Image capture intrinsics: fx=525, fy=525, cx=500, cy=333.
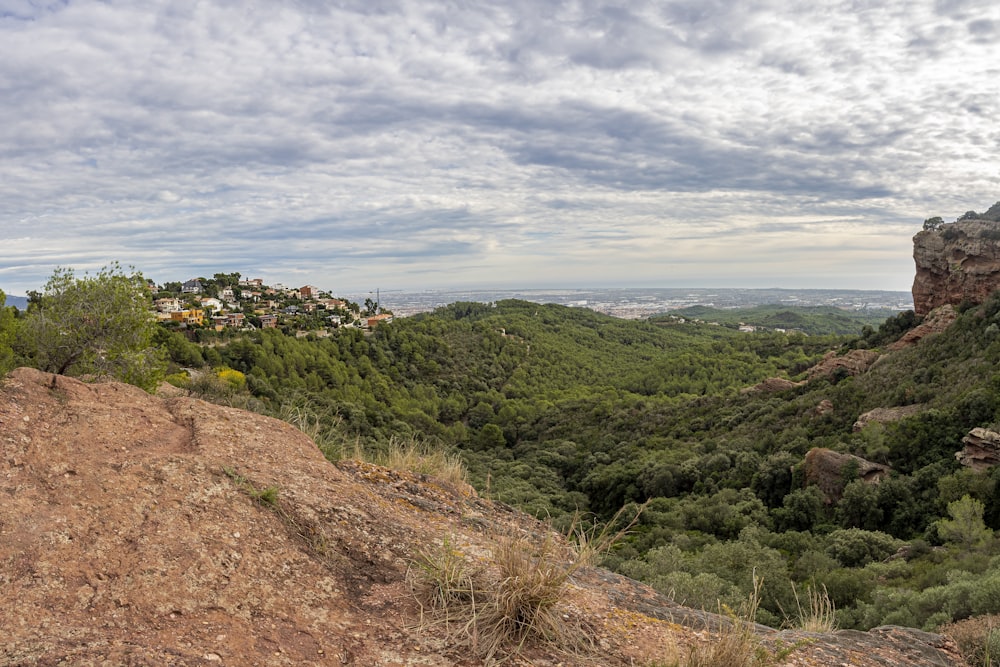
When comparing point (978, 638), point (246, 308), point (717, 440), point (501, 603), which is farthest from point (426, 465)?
point (246, 308)

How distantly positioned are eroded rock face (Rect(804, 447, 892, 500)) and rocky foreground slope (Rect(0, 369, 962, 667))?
678 inches

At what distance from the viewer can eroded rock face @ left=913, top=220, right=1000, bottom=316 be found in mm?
30391

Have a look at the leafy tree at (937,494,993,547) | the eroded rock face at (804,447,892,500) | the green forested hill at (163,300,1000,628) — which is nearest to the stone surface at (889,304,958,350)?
the green forested hill at (163,300,1000,628)

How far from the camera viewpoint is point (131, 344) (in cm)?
830

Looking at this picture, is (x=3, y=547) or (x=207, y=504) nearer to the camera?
(x=3, y=547)

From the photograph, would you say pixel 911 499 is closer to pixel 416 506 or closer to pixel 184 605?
pixel 416 506

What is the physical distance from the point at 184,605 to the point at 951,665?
5.06m

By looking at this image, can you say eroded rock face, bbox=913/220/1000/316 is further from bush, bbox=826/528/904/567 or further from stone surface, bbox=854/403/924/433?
bush, bbox=826/528/904/567

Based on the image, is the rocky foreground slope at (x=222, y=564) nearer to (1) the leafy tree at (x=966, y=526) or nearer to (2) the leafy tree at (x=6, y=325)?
(2) the leafy tree at (x=6, y=325)

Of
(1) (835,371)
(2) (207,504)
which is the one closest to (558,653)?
(2) (207,504)

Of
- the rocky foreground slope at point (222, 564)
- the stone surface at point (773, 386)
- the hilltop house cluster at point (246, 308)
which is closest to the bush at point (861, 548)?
the rocky foreground slope at point (222, 564)

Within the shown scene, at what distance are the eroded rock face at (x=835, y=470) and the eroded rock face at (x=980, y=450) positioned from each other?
7.66 feet

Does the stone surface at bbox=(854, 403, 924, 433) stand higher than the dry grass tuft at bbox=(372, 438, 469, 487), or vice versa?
the dry grass tuft at bbox=(372, 438, 469, 487)

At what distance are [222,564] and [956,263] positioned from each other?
42379 mm
